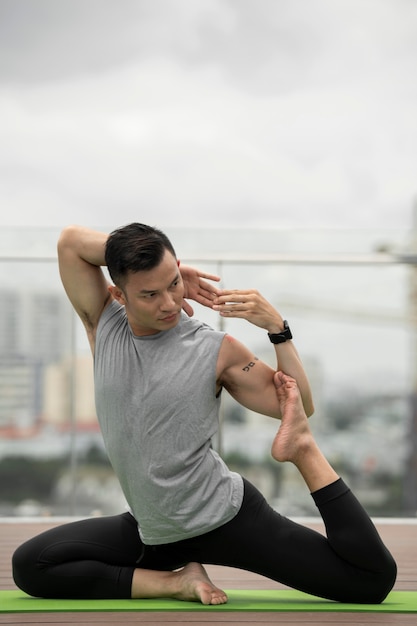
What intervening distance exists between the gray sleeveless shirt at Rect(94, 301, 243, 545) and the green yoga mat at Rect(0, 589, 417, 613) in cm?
15

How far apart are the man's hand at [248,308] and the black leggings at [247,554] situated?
0.41 metres

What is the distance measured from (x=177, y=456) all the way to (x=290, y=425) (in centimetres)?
27

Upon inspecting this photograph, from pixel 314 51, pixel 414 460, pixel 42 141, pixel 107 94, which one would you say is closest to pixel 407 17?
pixel 314 51

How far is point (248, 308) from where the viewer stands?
2.16 m

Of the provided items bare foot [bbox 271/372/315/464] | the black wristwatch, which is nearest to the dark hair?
the black wristwatch

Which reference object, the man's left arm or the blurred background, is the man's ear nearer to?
the man's left arm

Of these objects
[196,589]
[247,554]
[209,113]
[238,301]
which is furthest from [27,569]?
[209,113]

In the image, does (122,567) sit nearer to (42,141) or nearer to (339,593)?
(339,593)

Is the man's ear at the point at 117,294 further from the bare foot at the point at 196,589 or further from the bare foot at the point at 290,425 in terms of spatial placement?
the bare foot at the point at 196,589

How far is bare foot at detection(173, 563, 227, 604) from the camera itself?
2199 millimetres

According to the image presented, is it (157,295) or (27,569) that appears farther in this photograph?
(27,569)

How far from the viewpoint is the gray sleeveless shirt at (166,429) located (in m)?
2.15

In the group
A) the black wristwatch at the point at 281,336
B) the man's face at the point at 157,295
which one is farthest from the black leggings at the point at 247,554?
the man's face at the point at 157,295

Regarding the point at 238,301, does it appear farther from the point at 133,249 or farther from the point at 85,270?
the point at 85,270
